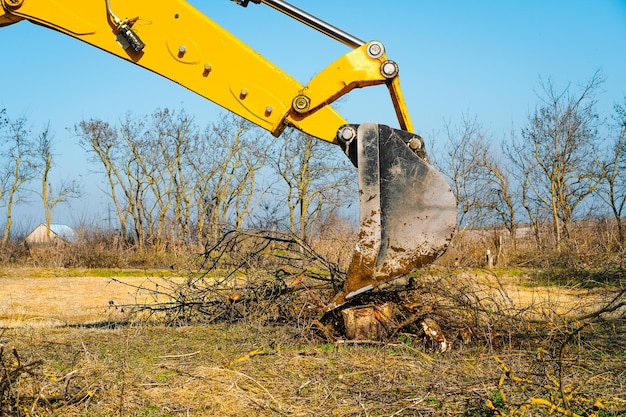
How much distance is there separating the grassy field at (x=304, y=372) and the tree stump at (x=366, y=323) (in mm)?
125

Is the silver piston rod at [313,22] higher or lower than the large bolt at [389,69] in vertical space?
higher

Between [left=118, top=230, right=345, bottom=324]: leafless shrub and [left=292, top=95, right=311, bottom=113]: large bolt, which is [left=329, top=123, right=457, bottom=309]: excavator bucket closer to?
[left=292, top=95, right=311, bottom=113]: large bolt

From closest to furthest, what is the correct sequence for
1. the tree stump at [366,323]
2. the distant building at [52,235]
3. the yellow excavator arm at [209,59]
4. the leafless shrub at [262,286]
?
the yellow excavator arm at [209,59] → the tree stump at [366,323] → the leafless shrub at [262,286] → the distant building at [52,235]

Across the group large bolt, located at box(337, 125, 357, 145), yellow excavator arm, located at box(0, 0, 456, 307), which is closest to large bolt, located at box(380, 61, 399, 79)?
yellow excavator arm, located at box(0, 0, 456, 307)

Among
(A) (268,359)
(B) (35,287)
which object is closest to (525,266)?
(B) (35,287)

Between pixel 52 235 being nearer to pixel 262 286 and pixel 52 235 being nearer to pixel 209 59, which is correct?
pixel 262 286

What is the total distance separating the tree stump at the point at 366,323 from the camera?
6387mm

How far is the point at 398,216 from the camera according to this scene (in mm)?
5805

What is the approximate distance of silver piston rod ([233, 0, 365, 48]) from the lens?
595 centimetres

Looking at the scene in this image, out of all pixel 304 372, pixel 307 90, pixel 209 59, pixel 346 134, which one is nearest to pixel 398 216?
pixel 346 134

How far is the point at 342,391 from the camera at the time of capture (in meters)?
4.82

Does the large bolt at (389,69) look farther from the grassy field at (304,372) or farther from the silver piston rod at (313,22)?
the grassy field at (304,372)

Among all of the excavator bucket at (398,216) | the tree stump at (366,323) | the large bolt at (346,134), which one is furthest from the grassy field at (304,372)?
the large bolt at (346,134)

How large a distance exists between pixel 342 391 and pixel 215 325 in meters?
2.94
